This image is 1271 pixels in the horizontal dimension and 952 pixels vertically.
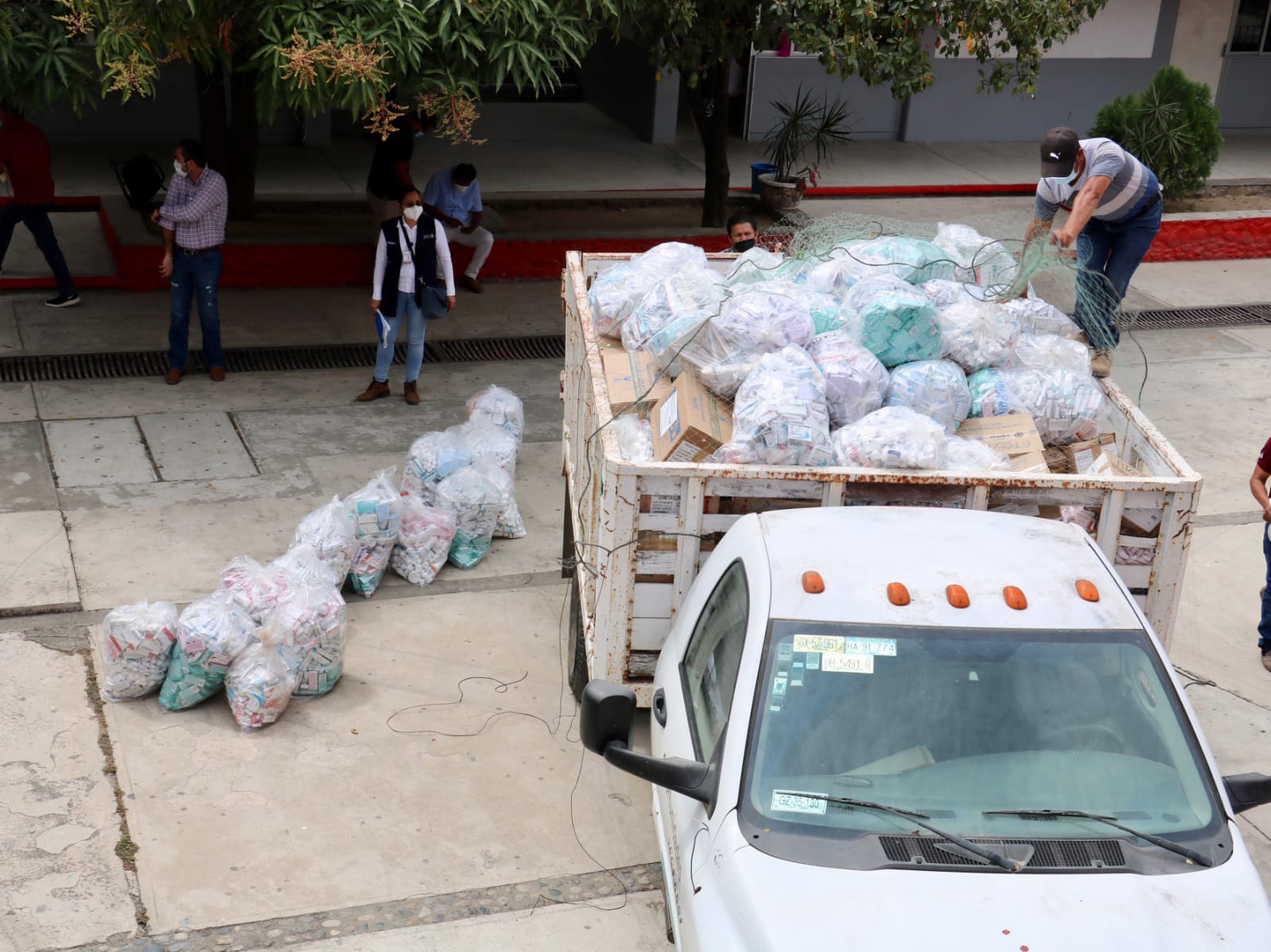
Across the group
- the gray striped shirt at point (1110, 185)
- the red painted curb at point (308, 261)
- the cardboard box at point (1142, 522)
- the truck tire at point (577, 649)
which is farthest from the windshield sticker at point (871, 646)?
the red painted curb at point (308, 261)

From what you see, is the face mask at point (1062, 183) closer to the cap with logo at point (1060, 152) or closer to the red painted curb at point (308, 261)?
the cap with logo at point (1060, 152)

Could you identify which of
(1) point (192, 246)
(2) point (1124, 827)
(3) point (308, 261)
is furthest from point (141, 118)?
(2) point (1124, 827)

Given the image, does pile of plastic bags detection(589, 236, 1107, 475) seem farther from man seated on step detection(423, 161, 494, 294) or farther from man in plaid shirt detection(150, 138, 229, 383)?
man seated on step detection(423, 161, 494, 294)

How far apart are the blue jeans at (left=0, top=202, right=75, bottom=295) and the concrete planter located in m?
6.38

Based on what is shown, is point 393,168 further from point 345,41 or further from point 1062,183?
point 1062,183

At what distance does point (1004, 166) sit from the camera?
15562mm

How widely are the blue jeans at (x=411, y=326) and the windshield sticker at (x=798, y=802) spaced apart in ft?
19.3

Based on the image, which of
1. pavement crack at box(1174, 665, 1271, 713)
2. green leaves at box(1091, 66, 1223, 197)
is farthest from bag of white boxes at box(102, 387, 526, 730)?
green leaves at box(1091, 66, 1223, 197)

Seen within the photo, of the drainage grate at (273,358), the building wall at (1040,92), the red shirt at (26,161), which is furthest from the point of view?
the building wall at (1040,92)

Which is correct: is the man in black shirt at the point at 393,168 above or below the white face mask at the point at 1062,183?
below

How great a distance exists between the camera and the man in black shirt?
33.1ft

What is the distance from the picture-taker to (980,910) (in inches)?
118

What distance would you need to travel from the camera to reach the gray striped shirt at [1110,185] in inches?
272

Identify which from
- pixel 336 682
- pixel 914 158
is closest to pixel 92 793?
pixel 336 682
